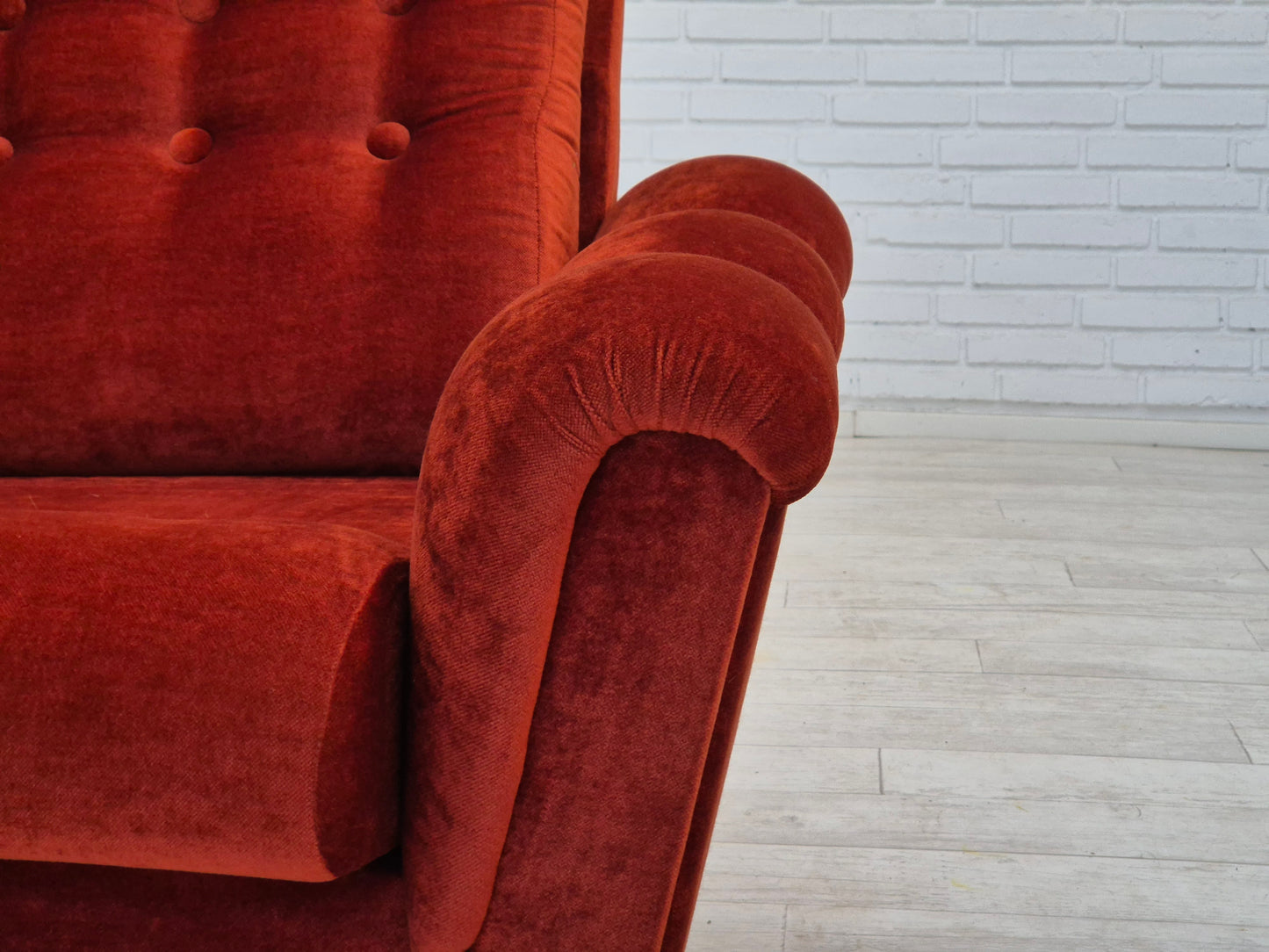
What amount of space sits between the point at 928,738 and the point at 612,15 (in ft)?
2.75

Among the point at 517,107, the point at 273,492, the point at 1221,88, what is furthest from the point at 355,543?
the point at 1221,88

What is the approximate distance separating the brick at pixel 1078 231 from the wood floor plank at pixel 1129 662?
123 cm

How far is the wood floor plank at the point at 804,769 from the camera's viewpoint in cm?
131

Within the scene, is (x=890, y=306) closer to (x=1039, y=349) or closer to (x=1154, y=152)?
(x=1039, y=349)

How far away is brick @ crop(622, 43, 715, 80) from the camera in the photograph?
2.69 meters

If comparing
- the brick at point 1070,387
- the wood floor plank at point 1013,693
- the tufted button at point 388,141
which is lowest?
the brick at point 1070,387

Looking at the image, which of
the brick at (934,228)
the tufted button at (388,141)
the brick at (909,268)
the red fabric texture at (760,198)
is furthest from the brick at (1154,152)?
the tufted button at (388,141)

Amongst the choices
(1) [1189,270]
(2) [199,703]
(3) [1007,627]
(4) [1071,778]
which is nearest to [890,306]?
(1) [1189,270]

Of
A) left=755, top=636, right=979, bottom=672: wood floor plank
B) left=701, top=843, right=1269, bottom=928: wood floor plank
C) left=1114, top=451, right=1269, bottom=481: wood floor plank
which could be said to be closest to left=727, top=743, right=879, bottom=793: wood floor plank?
left=701, top=843, right=1269, bottom=928: wood floor plank

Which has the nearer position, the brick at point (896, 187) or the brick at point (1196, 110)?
the brick at point (1196, 110)

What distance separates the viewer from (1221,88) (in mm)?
2566

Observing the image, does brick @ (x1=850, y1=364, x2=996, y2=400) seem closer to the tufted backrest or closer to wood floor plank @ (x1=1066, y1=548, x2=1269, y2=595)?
wood floor plank @ (x1=1066, y1=548, x2=1269, y2=595)

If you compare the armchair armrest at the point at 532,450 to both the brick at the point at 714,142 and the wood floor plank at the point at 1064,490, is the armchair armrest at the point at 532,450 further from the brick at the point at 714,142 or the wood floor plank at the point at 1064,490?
the brick at the point at 714,142

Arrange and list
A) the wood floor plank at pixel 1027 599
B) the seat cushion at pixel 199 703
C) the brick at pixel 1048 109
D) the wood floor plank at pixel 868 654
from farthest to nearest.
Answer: the brick at pixel 1048 109
the wood floor plank at pixel 1027 599
the wood floor plank at pixel 868 654
the seat cushion at pixel 199 703
